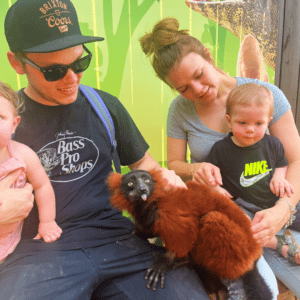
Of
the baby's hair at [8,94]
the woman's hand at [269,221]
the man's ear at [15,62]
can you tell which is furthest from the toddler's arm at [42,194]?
the woman's hand at [269,221]

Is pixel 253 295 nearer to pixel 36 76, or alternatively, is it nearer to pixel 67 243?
pixel 67 243

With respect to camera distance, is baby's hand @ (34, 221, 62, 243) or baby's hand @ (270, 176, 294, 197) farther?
baby's hand @ (270, 176, 294, 197)

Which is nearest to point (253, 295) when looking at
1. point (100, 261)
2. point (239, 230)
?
point (239, 230)

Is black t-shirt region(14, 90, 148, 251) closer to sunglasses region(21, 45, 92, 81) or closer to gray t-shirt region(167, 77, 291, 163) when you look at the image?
sunglasses region(21, 45, 92, 81)

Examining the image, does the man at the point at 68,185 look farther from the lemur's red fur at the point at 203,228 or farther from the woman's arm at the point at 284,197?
the woman's arm at the point at 284,197

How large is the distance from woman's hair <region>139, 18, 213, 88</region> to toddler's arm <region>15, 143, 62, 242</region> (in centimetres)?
62

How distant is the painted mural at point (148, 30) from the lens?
1.02 meters

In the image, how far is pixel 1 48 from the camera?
0.87 m

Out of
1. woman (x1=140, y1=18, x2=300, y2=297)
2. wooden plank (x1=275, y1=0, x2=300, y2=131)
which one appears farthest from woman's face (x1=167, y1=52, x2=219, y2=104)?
wooden plank (x1=275, y1=0, x2=300, y2=131)

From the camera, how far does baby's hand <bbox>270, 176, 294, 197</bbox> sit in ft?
3.22

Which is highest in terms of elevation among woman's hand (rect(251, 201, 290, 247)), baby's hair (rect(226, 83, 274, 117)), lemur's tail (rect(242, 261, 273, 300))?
baby's hair (rect(226, 83, 274, 117))

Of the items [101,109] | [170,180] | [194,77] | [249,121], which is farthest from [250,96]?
[101,109]

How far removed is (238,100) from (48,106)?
699 mm

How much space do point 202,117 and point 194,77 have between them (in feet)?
0.68
